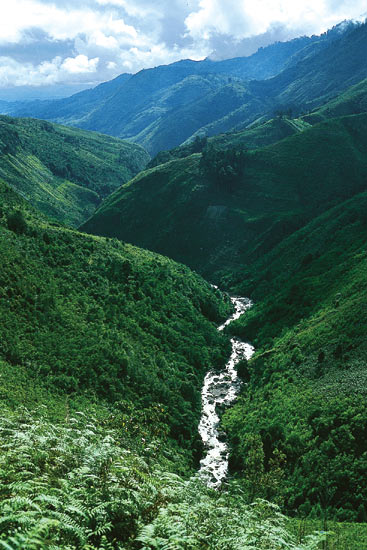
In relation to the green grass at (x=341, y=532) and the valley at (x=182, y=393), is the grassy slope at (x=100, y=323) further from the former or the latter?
the green grass at (x=341, y=532)

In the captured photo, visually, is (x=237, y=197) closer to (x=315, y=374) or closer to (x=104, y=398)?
(x=315, y=374)

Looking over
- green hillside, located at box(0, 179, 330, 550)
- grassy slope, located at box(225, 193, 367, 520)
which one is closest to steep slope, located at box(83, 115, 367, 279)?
grassy slope, located at box(225, 193, 367, 520)

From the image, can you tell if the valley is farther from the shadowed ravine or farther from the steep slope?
the steep slope

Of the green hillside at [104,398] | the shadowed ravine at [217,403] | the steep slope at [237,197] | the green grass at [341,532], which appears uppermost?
the steep slope at [237,197]

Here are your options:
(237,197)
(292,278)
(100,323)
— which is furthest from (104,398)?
(237,197)

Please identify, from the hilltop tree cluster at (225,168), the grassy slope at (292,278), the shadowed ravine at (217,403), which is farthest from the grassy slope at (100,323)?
the hilltop tree cluster at (225,168)

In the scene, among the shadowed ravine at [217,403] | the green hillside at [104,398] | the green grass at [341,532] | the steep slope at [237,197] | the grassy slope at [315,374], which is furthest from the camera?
the steep slope at [237,197]
